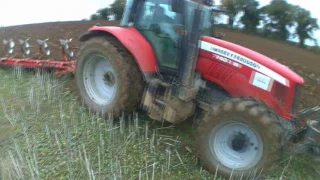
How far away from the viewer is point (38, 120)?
5.42m

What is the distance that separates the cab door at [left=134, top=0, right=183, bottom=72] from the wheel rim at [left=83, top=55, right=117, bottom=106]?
2.48 feet

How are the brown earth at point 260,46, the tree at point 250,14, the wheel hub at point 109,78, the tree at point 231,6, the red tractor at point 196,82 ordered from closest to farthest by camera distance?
1. the red tractor at point 196,82
2. the wheel hub at point 109,78
3. the brown earth at point 260,46
4. the tree at point 250,14
5. the tree at point 231,6

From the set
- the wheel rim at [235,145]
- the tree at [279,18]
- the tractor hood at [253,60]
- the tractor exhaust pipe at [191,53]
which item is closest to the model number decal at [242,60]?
the tractor hood at [253,60]

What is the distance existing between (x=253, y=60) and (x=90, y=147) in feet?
7.01

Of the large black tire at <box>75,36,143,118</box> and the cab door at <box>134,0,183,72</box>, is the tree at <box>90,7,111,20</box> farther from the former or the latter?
the cab door at <box>134,0,183,72</box>

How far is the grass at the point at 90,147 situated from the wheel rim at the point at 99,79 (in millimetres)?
296

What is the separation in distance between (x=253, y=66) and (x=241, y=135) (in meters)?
0.81

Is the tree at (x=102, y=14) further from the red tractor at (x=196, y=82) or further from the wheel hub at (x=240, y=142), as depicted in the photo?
the wheel hub at (x=240, y=142)

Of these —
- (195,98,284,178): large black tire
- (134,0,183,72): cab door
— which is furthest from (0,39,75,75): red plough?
(195,98,284,178): large black tire

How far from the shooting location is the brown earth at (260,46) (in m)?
6.79

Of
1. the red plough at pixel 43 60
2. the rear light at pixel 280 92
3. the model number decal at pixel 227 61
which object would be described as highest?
the model number decal at pixel 227 61

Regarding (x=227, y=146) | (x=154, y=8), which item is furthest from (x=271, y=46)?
(x=227, y=146)

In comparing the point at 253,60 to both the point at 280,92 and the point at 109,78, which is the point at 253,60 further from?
the point at 109,78

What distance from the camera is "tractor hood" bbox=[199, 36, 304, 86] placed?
14.1 feet
